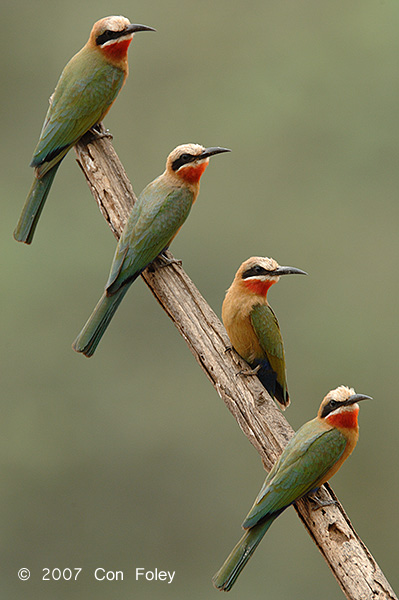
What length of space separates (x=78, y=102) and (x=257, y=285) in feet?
2.96

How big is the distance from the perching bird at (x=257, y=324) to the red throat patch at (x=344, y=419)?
1.17 ft

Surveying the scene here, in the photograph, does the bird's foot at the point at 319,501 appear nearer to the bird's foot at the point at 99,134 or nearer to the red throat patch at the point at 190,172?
the red throat patch at the point at 190,172

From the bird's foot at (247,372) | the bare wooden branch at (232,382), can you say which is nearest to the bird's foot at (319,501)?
the bare wooden branch at (232,382)

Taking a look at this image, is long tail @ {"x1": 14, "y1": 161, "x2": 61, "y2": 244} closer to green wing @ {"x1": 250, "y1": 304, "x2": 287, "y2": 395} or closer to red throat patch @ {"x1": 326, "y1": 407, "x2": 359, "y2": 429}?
green wing @ {"x1": 250, "y1": 304, "x2": 287, "y2": 395}

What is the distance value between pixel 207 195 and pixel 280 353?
3.38m

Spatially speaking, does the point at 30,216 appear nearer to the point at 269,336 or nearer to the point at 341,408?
the point at 269,336

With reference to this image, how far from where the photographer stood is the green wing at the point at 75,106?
2725 mm

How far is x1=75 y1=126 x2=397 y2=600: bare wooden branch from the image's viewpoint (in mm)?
2221

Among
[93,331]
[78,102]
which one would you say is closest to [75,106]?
[78,102]

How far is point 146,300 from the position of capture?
19.0 feet

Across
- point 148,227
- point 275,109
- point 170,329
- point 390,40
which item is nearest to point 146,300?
point 170,329

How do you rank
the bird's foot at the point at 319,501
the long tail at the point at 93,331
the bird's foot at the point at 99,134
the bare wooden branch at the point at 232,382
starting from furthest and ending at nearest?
the bird's foot at the point at 99,134 → the long tail at the point at 93,331 → the bird's foot at the point at 319,501 → the bare wooden branch at the point at 232,382

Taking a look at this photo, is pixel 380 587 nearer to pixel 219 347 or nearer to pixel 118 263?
pixel 219 347

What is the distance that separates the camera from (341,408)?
2.39 m
